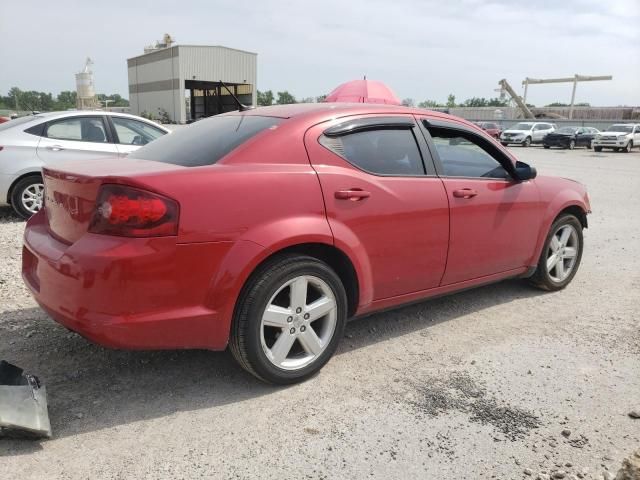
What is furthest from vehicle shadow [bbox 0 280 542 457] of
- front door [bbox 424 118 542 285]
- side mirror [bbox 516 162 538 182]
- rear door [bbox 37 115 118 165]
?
rear door [bbox 37 115 118 165]

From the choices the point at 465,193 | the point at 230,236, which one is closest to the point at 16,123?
the point at 230,236

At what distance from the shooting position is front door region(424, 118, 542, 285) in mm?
3840

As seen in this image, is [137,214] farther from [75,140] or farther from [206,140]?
[75,140]

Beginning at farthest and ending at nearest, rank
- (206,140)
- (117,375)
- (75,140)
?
(75,140) → (206,140) → (117,375)

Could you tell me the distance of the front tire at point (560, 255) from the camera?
4762 millimetres

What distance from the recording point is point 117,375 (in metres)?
3.20

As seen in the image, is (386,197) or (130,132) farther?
(130,132)

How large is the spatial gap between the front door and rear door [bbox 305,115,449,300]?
0.14m

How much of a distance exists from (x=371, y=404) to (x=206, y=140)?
1.85m

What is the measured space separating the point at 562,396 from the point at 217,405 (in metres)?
1.95

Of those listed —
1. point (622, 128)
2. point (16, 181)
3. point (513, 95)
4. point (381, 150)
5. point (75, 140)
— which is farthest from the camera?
point (513, 95)

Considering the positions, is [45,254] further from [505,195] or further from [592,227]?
[592,227]

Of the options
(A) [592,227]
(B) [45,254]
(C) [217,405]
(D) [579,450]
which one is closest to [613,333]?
(D) [579,450]

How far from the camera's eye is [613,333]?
13.2ft
